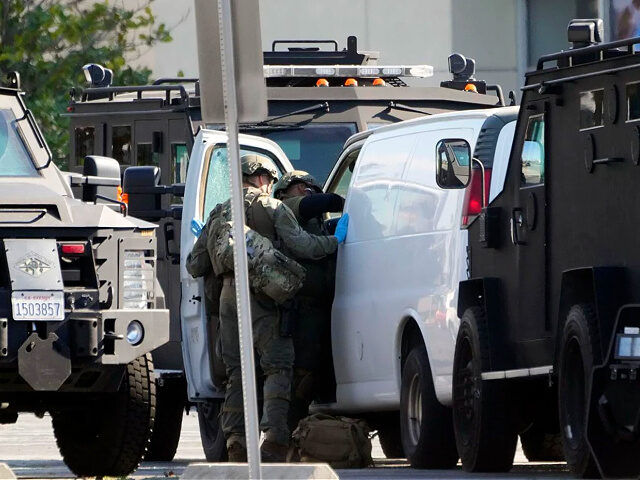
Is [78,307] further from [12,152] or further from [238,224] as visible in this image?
[238,224]

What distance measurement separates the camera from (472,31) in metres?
31.0

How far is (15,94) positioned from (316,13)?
1752 centimetres

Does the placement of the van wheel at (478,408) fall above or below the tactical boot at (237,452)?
above

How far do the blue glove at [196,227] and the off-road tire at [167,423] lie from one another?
2.22 metres

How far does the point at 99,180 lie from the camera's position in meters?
12.9

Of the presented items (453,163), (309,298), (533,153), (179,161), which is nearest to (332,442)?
(309,298)

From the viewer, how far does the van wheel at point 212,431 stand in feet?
43.9

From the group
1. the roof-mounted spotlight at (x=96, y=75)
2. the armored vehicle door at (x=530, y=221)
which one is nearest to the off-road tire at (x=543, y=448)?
the armored vehicle door at (x=530, y=221)

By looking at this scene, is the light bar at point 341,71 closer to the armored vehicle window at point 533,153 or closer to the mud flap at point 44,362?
the mud flap at point 44,362

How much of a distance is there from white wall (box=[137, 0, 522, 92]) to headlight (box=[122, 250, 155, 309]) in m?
17.9

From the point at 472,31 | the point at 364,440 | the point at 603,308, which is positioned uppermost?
the point at 472,31

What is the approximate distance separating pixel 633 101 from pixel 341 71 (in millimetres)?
7193

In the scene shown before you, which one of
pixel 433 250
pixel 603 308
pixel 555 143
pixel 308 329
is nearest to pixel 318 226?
pixel 308 329

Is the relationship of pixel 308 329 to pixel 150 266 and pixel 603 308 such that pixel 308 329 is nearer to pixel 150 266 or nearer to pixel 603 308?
pixel 150 266
